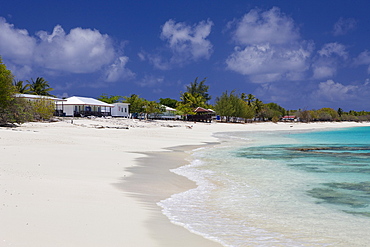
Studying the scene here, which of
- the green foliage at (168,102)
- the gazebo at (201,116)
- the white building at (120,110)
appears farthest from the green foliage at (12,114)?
the green foliage at (168,102)

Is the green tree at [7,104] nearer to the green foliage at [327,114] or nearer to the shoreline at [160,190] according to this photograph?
the shoreline at [160,190]

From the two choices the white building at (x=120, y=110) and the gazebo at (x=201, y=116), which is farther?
the gazebo at (x=201, y=116)

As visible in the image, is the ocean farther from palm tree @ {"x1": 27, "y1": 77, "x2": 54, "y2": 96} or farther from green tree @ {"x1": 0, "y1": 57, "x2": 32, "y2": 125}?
palm tree @ {"x1": 27, "y1": 77, "x2": 54, "y2": 96}

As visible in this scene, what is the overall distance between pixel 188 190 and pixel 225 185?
129 cm

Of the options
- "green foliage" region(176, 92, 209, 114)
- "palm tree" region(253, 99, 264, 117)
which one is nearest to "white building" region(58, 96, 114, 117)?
"green foliage" region(176, 92, 209, 114)

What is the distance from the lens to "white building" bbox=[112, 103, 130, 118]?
73562 millimetres

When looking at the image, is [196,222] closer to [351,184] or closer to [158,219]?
[158,219]

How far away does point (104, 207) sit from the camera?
6770mm

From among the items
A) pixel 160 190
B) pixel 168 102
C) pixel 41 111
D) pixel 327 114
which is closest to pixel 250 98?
pixel 168 102

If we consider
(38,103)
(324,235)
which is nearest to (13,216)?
(324,235)

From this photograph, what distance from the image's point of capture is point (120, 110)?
7462 cm

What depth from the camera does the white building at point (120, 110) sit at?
73.6 m

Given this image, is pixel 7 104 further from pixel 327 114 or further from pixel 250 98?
pixel 327 114

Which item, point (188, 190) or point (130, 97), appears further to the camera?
point (130, 97)
